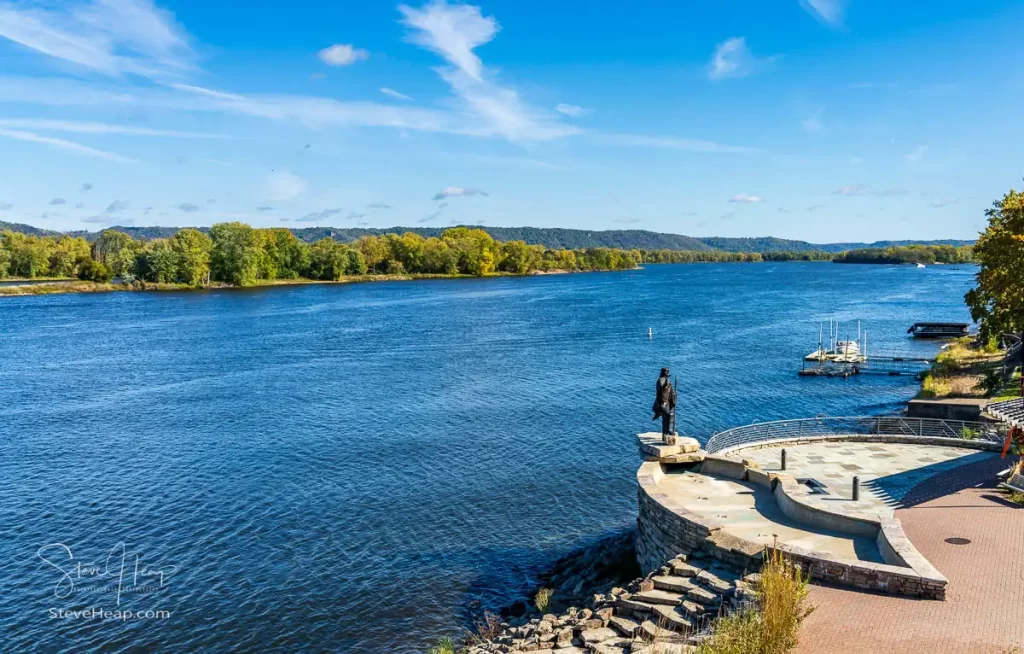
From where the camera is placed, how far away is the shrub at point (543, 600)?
1861cm

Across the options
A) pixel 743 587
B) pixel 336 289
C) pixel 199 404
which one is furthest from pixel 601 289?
pixel 743 587

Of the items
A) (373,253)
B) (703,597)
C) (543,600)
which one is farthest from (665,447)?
(373,253)

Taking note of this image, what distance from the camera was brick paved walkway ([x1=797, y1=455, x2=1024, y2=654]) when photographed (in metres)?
10.9

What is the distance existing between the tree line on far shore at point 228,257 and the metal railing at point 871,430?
130151mm

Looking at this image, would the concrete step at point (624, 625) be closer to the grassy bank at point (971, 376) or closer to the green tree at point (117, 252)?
the grassy bank at point (971, 376)

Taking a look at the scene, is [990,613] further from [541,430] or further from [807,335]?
[807,335]

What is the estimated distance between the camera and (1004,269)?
3638cm

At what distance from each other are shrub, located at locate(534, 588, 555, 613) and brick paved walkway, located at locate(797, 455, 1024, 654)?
7.43m

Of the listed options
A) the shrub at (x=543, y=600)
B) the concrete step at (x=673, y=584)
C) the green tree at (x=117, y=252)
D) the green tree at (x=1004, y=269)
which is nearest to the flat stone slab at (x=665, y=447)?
the shrub at (x=543, y=600)

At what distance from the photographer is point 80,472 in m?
31.2

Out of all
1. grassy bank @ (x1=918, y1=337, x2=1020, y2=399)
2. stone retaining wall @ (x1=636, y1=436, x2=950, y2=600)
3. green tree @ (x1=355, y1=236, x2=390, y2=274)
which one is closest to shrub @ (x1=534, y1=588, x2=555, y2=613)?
stone retaining wall @ (x1=636, y1=436, x2=950, y2=600)

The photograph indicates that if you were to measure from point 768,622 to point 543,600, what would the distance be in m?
8.91

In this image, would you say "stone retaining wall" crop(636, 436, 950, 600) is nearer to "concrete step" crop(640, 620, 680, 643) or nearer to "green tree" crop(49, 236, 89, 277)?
"concrete step" crop(640, 620, 680, 643)

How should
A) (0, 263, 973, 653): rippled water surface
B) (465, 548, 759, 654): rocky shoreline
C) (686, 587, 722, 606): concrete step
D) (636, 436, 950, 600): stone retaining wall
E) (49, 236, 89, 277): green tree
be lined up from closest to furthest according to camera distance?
(636, 436, 950, 600): stone retaining wall
(465, 548, 759, 654): rocky shoreline
(686, 587, 722, 606): concrete step
(0, 263, 973, 653): rippled water surface
(49, 236, 89, 277): green tree
